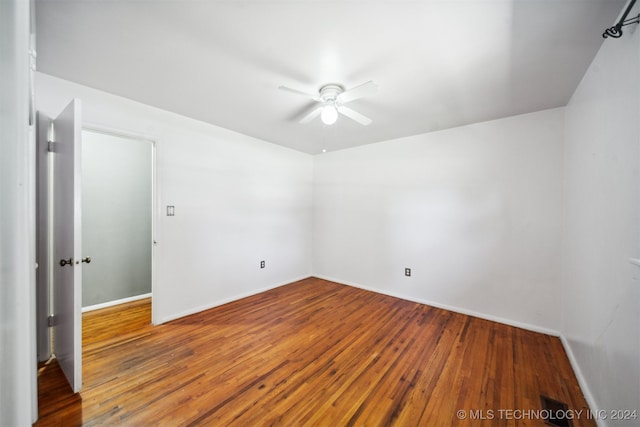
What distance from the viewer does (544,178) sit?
261cm

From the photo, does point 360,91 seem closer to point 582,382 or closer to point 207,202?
point 207,202

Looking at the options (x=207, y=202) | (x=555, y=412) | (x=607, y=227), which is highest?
(x=207, y=202)

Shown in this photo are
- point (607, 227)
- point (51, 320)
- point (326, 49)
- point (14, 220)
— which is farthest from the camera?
point (51, 320)

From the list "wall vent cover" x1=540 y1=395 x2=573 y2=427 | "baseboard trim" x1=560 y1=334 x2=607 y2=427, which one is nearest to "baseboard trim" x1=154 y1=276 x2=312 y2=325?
"wall vent cover" x1=540 y1=395 x2=573 y2=427

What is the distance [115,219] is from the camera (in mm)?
3338

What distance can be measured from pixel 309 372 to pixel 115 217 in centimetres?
330

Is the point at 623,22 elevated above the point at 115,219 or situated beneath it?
elevated above

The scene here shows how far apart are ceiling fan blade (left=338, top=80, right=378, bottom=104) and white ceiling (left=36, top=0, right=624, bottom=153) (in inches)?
5.4

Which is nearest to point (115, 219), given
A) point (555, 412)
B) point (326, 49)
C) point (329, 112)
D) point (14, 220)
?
point (329, 112)

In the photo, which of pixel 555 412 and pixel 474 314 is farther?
pixel 474 314

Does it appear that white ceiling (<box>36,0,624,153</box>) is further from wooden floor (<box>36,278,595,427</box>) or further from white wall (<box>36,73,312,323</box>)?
wooden floor (<box>36,278,595,427</box>)

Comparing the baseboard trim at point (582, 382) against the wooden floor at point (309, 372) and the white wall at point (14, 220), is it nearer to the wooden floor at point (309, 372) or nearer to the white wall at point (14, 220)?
the wooden floor at point (309, 372)

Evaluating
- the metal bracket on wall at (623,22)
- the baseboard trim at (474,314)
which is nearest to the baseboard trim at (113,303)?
the baseboard trim at (474,314)

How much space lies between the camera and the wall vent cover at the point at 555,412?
152 cm
